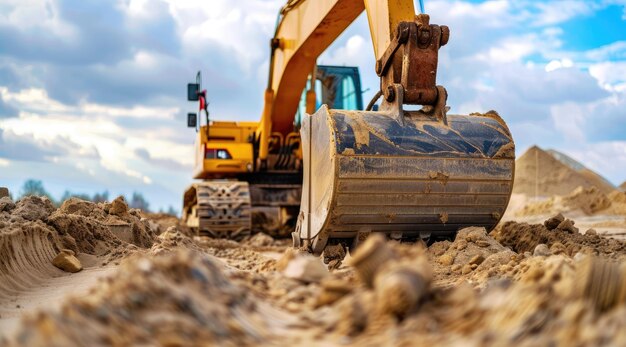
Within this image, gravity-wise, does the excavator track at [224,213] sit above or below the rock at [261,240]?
above

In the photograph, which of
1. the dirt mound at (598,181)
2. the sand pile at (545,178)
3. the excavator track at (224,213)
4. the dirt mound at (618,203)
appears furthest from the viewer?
the dirt mound at (598,181)

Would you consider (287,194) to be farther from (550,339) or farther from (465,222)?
(550,339)

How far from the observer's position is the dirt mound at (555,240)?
5844 millimetres

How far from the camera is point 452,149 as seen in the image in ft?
19.0

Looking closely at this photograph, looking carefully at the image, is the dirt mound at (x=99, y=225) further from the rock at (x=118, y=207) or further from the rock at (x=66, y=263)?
the rock at (x=66, y=263)

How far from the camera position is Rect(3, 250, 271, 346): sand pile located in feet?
6.98

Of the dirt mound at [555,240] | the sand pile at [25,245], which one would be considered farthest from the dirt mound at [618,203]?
the sand pile at [25,245]

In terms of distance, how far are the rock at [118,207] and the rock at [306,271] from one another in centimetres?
566

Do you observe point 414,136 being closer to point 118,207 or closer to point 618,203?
point 118,207

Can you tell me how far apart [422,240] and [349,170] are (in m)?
0.97

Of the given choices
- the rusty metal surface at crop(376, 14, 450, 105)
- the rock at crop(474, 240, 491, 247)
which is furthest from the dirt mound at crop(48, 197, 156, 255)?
the rock at crop(474, 240, 491, 247)

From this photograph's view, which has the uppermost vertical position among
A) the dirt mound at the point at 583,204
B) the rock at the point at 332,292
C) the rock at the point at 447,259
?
the dirt mound at the point at 583,204

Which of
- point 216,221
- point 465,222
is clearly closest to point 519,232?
point 465,222

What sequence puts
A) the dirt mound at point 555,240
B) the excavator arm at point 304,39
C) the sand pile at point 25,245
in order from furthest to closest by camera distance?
1. the excavator arm at point 304,39
2. the dirt mound at point 555,240
3. the sand pile at point 25,245
